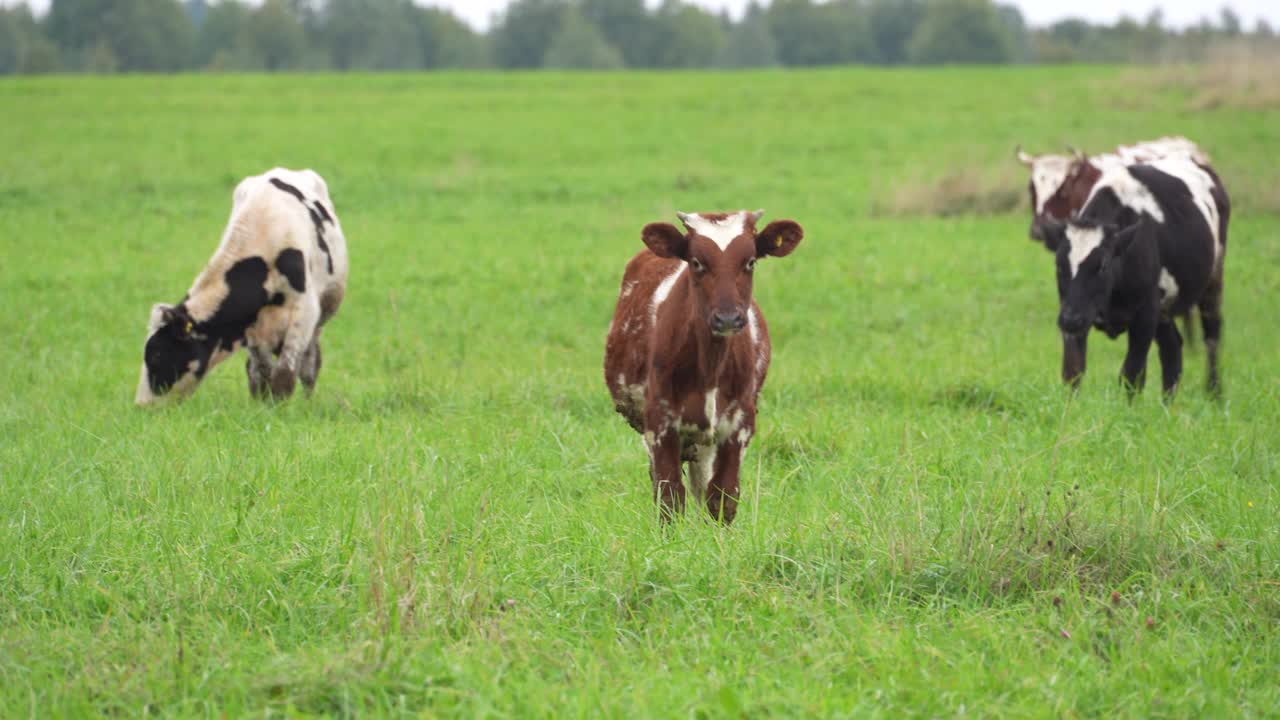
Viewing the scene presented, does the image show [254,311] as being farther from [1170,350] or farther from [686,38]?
[686,38]

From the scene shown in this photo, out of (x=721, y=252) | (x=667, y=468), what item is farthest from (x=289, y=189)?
(x=721, y=252)

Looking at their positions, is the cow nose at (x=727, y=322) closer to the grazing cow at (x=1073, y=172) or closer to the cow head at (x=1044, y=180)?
the grazing cow at (x=1073, y=172)

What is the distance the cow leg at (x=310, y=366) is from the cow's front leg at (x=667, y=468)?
4.37m

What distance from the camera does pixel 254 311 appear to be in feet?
31.1

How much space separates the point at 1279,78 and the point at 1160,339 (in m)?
25.9

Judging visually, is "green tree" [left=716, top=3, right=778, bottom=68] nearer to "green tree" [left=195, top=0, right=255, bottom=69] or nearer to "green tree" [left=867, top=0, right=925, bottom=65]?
"green tree" [left=867, top=0, right=925, bottom=65]

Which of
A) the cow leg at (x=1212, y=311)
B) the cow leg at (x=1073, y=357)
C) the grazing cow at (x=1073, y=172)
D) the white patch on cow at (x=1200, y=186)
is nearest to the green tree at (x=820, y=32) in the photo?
the grazing cow at (x=1073, y=172)

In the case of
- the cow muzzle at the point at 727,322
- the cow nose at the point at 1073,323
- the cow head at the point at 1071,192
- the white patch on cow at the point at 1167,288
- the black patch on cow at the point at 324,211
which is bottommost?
the cow nose at the point at 1073,323

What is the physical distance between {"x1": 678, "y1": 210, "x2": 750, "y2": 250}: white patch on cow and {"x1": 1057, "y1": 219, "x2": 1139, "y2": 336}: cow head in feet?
12.9

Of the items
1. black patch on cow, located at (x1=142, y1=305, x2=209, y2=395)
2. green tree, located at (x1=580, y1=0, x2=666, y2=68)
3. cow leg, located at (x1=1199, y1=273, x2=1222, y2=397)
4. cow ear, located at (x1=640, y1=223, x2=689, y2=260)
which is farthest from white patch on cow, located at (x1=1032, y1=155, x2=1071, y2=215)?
green tree, located at (x1=580, y1=0, x2=666, y2=68)

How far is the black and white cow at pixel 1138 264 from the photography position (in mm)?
8906

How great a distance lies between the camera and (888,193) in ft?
69.6

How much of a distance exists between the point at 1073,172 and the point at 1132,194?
209 inches

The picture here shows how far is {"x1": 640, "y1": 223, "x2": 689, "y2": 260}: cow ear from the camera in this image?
18.8ft
